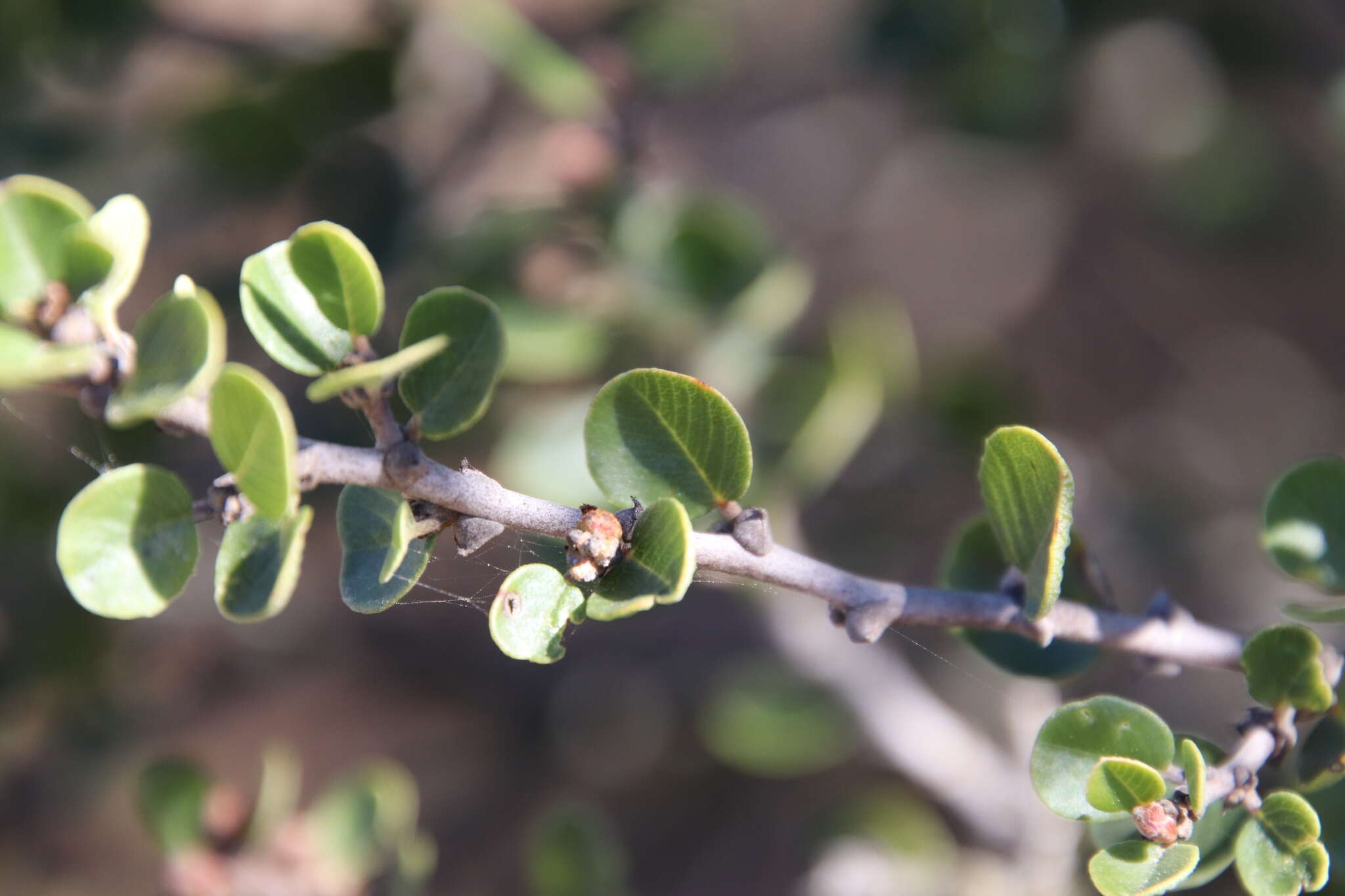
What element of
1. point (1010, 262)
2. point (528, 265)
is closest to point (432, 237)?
point (528, 265)


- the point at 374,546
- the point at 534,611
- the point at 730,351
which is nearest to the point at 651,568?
the point at 534,611

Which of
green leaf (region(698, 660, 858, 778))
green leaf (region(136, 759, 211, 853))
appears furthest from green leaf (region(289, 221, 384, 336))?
green leaf (region(698, 660, 858, 778))

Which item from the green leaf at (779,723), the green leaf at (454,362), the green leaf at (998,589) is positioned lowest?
the green leaf at (779,723)

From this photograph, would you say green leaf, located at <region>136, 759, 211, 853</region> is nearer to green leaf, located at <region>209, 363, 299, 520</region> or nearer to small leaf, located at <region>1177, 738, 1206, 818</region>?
green leaf, located at <region>209, 363, 299, 520</region>

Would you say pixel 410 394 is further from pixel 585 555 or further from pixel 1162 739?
pixel 1162 739

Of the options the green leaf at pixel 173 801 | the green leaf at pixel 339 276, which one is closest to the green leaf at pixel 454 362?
the green leaf at pixel 339 276

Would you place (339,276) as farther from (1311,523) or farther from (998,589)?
(1311,523)

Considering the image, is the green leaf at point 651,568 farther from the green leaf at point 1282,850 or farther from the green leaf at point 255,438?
the green leaf at point 1282,850
